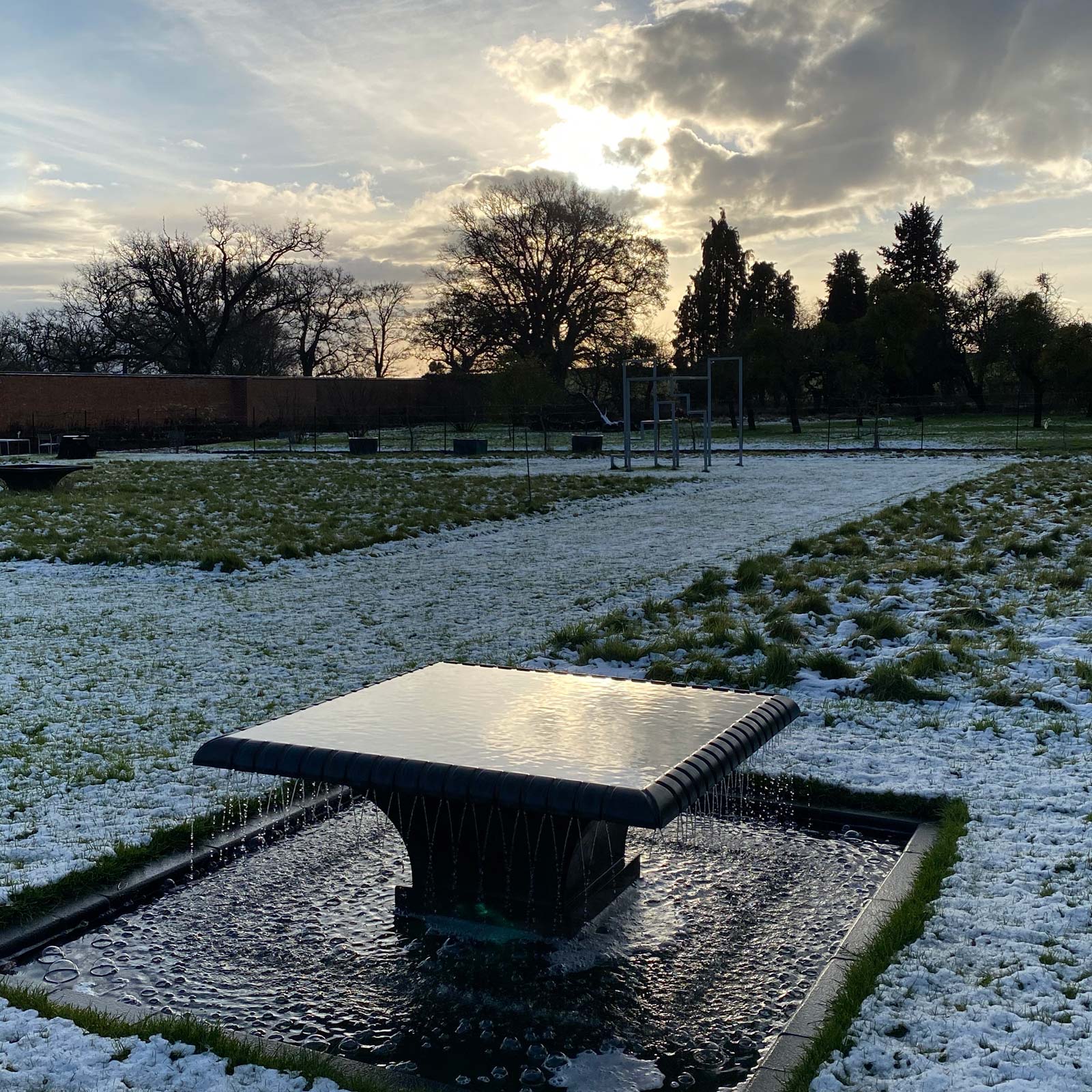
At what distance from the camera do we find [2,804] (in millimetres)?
4965

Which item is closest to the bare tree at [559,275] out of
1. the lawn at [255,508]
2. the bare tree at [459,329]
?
the bare tree at [459,329]

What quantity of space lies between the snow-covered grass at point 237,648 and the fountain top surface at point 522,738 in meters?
0.98

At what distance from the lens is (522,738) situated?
161 inches

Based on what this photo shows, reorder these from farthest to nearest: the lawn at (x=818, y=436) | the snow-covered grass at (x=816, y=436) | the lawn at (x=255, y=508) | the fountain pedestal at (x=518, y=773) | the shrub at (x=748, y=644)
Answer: the snow-covered grass at (x=816, y=436) → the lawn at (x=818, y=436) → the lawn at (x=255, y=508) → the shrub at (x=748, y=644) → the fountain pedestal at (x=518, y=773)

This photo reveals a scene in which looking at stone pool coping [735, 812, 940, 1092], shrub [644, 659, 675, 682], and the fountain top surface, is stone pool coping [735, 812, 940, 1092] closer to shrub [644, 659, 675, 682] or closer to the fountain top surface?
the fountain top surface

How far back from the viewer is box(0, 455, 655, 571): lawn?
42.6 feet

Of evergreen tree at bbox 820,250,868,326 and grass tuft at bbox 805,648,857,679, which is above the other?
evergreen tree at bbox 820,250,868,326

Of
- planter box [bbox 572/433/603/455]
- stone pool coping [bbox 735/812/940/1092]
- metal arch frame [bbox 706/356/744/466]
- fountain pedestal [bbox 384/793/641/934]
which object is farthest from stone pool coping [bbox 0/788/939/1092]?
planter box [bbox 572/433/603/455]

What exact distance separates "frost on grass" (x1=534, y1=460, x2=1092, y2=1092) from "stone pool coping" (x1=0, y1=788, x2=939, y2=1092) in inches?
6.4

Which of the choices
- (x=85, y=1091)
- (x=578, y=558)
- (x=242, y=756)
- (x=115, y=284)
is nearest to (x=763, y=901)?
(x=242, y=756)

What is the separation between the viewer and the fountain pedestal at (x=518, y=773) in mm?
3576

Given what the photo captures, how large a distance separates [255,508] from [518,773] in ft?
47.3

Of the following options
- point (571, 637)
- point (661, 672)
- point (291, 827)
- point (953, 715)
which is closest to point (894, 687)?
point (953, 715)

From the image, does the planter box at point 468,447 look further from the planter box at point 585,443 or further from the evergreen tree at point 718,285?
the evergreen tree at point 718,285
